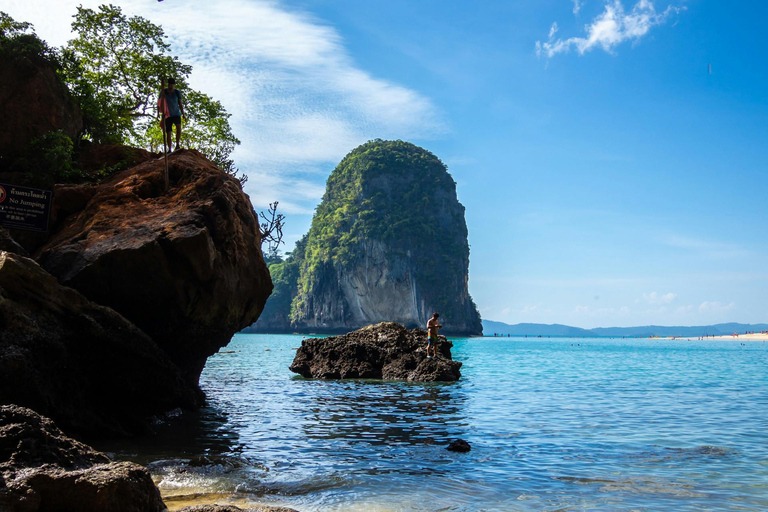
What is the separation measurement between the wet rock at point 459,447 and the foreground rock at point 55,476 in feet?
15.9

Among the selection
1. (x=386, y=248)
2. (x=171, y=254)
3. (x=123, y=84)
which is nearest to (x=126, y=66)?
(x=123, y=84)

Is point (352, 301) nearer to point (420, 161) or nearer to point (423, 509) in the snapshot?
point (420, 161)

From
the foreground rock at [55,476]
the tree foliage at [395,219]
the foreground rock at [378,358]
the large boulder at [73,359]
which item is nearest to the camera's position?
the foreground rock at [55,476]

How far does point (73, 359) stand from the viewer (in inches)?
305

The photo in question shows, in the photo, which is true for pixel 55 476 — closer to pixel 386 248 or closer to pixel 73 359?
pixel 73 359

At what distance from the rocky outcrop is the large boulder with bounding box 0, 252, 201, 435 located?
17.3 ft

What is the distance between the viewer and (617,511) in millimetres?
5809

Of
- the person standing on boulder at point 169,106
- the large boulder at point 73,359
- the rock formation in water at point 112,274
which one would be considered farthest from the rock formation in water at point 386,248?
the large boulder at point 73,359

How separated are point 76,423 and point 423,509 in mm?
4928

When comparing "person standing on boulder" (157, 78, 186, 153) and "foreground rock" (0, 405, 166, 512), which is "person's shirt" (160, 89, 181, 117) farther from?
"foreground rock" (0, 405, 166, 512)

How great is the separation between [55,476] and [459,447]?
5.76m

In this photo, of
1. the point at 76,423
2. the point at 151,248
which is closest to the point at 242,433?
the point at 76,423

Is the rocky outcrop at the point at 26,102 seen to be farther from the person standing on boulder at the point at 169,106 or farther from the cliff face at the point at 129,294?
the person standing on boulder at the point at 169,106

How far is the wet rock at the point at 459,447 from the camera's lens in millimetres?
8508
